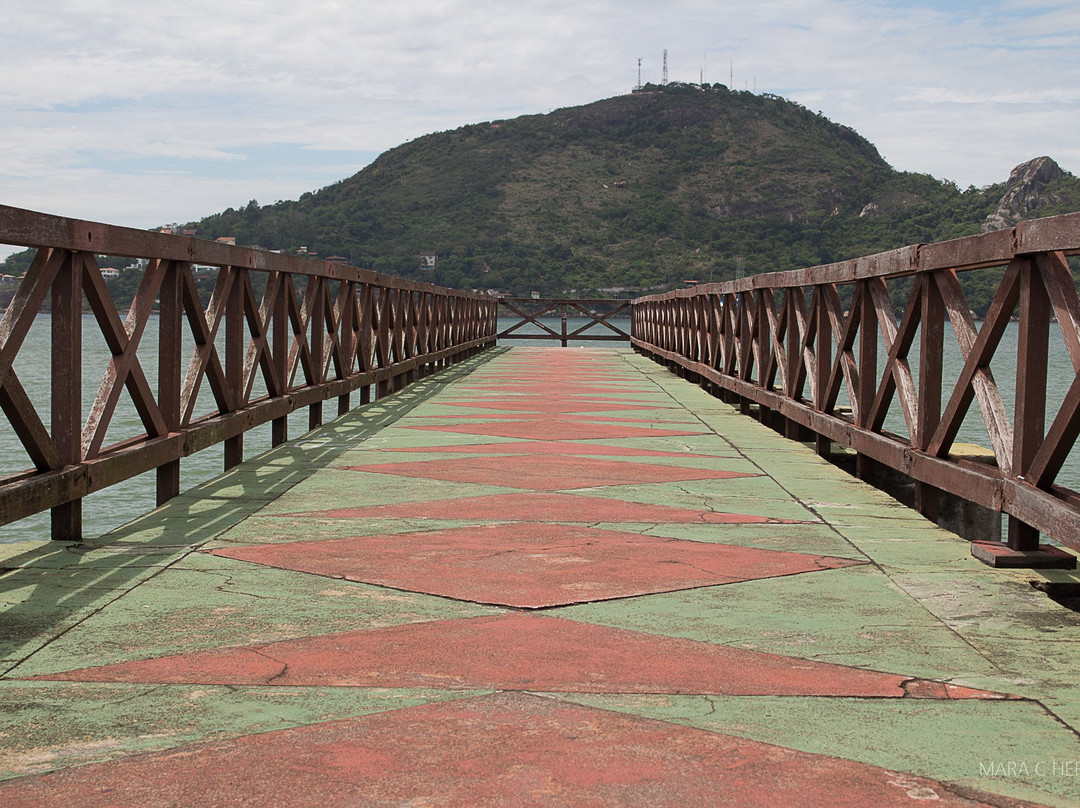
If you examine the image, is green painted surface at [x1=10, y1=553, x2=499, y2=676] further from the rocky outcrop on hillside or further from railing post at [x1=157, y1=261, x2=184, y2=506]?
the rocky outcrop on hillside

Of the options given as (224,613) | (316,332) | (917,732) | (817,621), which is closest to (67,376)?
(224,613)

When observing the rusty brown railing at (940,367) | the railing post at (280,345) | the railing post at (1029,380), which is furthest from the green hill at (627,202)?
the railing post at (1029,380)

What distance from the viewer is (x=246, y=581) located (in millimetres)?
4145

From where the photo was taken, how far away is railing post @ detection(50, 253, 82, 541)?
4543 mm

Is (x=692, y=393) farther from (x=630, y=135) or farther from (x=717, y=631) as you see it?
(x=630, y=135)

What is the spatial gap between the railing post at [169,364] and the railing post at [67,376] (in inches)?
37.2

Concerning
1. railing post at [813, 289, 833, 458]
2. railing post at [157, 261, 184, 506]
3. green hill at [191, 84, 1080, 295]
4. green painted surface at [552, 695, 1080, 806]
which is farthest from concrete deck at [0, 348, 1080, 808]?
green hill at [191, 84, 1080, 295]

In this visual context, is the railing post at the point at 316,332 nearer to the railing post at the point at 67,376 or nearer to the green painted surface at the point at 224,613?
the railing post at the point at 67,376

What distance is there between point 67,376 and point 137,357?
1.25 metres

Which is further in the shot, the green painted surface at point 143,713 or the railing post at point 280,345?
the railing post at point 280,345

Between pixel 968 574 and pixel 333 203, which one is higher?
pixel 333 203

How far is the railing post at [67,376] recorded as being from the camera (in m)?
4.54

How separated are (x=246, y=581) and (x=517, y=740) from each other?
180 cm

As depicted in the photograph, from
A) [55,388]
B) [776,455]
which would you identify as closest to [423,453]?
[776,455]
